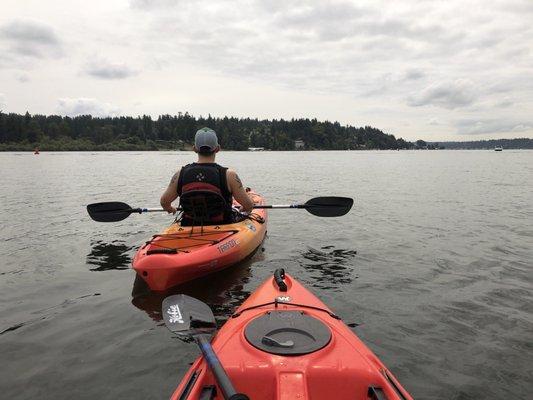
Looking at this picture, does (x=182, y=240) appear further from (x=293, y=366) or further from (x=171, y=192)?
(x=293, y=366)

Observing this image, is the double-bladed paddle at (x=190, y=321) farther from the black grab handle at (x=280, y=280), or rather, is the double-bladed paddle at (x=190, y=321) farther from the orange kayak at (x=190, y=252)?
the orange kayak at (x=190, y=252)

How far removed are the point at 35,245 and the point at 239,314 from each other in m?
8.18

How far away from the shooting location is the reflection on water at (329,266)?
25.4 feet

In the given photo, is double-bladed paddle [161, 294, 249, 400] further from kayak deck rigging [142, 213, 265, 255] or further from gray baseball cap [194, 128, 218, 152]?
gray baseball cap [194, 128, 218, 152]

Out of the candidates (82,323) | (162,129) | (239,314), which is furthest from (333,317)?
(162,129)

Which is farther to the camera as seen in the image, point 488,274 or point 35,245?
point 35,245

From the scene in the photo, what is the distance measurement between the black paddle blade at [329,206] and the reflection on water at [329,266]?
36.6 inches

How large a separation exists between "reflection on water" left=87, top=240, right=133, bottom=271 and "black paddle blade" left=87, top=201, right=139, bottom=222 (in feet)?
2.65

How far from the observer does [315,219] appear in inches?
563

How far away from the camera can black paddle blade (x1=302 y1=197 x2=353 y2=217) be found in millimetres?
9812

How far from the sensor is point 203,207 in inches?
303

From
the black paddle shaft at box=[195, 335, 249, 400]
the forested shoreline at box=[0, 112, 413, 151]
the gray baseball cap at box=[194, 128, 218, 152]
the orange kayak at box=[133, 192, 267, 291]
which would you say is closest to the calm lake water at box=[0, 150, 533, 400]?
the orange kayak at box=[133, 192, 267, 291]

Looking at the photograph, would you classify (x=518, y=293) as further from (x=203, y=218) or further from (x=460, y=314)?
(x=203, y=218)

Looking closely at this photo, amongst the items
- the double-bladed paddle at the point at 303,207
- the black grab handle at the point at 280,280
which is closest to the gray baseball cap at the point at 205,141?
the double-bladed paddle at the point at 303,207
